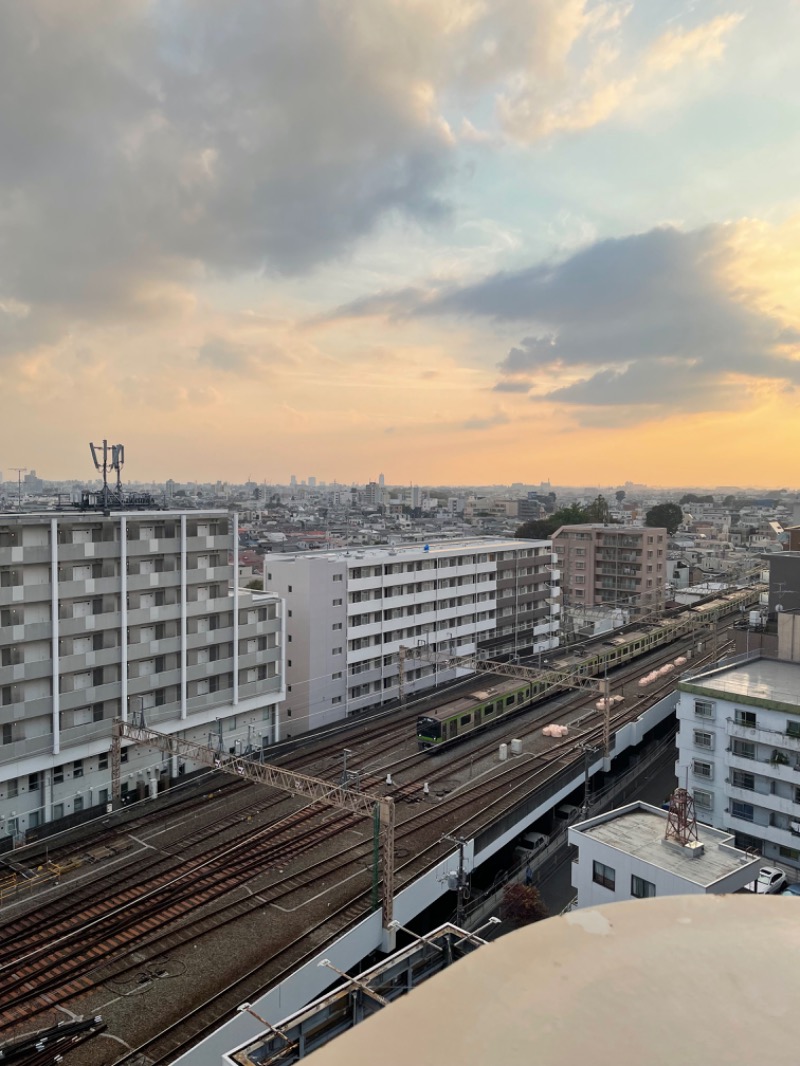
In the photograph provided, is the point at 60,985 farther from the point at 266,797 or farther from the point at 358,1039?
the point at 358,1039

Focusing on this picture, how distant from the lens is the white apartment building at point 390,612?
31188 mm

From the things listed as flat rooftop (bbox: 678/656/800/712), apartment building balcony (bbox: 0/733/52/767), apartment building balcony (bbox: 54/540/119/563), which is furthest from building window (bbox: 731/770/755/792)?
apartment building balcony (bbox: 0/733/52/767)

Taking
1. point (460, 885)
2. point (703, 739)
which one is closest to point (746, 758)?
point (703, 739)

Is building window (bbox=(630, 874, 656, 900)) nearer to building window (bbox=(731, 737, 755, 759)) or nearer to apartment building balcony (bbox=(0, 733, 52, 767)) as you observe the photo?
building window (bbox=(731, 737, 755, 759))

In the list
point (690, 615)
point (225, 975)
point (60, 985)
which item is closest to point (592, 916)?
point (225, 975)

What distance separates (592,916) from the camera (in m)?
3.72

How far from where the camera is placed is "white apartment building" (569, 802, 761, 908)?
15.8 m

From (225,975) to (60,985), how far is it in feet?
10.8

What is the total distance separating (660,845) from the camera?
56.0ft

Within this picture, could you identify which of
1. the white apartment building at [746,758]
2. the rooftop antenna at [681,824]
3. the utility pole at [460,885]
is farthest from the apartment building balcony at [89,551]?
the white apartment building at [746,758]

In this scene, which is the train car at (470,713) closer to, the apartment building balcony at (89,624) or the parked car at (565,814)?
the parked car at (565,814)

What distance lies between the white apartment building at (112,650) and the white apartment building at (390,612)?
9.11ft

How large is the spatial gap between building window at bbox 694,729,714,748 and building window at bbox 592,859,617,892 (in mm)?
7634

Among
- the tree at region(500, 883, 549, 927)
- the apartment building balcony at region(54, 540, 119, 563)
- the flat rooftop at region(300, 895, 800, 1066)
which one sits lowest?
the tree at region(500, 883, 549, 927)
